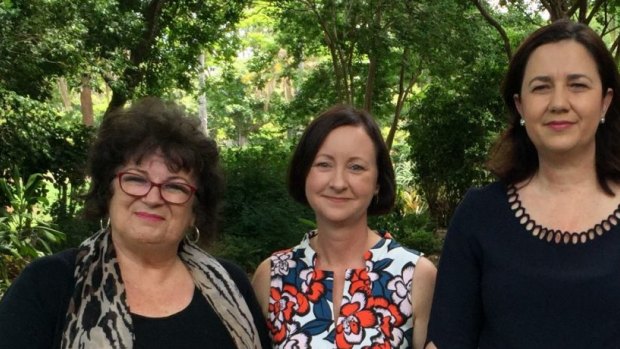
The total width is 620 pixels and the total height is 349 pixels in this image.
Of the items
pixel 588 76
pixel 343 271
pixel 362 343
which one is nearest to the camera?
pixel 588 76

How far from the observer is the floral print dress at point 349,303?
264cm

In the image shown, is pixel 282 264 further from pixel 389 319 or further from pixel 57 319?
pixel 57 319

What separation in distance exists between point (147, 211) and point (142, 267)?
23cm

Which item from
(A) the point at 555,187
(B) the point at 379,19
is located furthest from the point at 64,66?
(A) the point at 555,187

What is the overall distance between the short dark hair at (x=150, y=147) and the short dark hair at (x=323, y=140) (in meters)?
0.36

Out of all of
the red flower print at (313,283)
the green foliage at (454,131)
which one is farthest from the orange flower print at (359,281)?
the green foliage at (454,131)

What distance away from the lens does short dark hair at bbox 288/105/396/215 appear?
9.16ft

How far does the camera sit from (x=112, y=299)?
2371 mm

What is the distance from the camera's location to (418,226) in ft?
43.0

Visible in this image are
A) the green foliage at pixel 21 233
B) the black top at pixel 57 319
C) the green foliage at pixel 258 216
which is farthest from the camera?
the green foliage at pixel 258 216

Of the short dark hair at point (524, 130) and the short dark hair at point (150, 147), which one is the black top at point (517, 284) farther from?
the short dark hair at point (150, 147)

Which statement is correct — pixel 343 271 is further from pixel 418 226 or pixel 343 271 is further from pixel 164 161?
pixel 418 226

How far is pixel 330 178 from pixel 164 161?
62 centimetres

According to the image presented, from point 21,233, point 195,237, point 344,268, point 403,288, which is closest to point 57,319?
point 195,237
